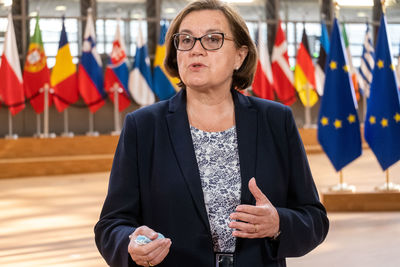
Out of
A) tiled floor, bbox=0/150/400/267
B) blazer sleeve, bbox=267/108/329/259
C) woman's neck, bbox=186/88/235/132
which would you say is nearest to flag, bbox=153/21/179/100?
tiled floor, bbox=0/150/400/267

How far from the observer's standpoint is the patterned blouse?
1632 mm

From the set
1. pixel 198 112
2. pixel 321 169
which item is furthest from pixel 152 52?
pixel 198 112

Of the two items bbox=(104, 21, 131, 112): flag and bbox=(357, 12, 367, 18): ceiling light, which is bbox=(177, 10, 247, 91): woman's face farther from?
bbox=(357, 12, 367, 18): ceiling light

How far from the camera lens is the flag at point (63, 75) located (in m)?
12.1

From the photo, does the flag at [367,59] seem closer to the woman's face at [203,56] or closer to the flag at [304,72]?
the flag at [304,72]

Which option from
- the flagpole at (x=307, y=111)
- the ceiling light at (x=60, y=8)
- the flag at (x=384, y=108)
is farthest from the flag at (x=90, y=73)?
the flag at (x=384, y=108)

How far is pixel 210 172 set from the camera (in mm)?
1663

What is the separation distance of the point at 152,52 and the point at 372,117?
8.54 m

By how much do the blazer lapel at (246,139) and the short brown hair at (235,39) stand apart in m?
0.11

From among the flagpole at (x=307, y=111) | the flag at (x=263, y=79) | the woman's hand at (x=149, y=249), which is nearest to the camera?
the woman's hand at (x=149, y=249)

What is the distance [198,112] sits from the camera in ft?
5.80

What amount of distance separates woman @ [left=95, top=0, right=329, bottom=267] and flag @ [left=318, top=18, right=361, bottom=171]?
16.6ft

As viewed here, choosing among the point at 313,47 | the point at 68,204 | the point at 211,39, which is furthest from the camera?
the point at 313,47

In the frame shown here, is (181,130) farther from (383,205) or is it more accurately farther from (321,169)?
(321,169)
